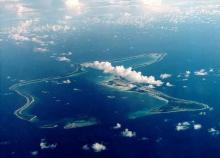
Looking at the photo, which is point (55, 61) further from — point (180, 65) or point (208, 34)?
point (208, 34)

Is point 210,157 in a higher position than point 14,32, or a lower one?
lower

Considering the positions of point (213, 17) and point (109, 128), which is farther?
point (213, 17)

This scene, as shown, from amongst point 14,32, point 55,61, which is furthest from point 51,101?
point 14,32

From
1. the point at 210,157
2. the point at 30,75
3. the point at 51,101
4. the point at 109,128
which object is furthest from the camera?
the point at 30,75

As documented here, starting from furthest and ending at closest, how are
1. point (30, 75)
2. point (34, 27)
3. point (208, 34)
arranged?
point (34, 27), point (208, 34), point (30, 75)

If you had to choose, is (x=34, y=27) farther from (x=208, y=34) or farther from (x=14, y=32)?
(x=208, y=34)

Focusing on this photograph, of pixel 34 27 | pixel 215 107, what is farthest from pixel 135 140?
pixel 34 27
